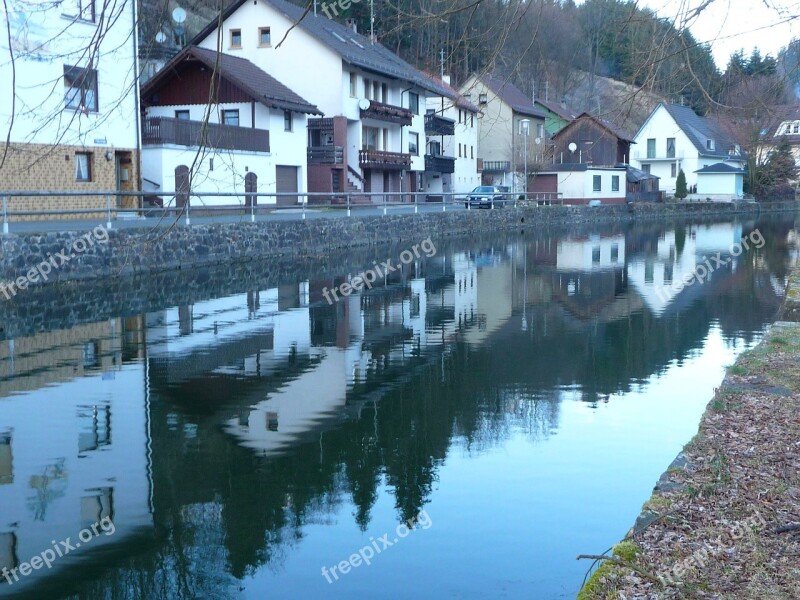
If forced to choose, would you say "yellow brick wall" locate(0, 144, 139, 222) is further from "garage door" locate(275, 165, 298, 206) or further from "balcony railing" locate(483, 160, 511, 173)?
"balcony railing" locate(483, 160, 511, 173)

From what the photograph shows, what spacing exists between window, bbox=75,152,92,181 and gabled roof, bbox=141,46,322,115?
751 centimetres

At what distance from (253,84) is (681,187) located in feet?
165

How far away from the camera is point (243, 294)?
21.7 m

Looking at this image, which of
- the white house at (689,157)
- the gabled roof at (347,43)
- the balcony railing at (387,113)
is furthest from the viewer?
the white house at (689,157)

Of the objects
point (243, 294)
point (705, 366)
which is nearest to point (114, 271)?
point (243, 294)

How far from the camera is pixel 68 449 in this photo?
Result: 9.02 metres

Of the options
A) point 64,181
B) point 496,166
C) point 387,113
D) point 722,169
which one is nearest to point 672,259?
point 64,181

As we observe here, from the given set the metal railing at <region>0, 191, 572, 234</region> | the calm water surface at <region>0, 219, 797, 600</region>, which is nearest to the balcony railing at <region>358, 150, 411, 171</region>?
the metal railing at <region>0, 191, 572, 234</region>

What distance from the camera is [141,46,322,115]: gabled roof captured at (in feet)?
136

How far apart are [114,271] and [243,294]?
3684 mm

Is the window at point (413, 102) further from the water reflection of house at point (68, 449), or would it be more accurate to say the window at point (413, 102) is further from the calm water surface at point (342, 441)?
the water reflection of house at point (68, 449)

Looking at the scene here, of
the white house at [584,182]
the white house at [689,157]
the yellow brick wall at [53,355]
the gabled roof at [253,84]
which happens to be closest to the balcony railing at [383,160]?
the gabled roof at [253,84]

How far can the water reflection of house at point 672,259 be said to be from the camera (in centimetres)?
2252

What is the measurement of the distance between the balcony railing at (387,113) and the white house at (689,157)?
36191 mm
